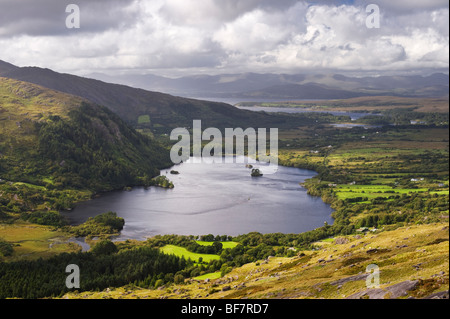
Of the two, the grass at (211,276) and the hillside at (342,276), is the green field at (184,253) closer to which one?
the grass at (211,276)

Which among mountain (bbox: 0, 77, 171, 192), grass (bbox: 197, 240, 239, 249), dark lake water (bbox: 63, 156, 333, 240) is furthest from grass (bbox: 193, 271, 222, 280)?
mountain (bbox: 0, 77, 171, 192)

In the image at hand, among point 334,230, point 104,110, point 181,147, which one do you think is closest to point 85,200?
point 334,230

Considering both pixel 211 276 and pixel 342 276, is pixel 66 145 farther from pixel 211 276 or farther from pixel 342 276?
pixel 342 276

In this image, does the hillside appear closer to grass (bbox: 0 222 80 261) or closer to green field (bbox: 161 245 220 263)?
green field (bbox: 161 245 220 263)

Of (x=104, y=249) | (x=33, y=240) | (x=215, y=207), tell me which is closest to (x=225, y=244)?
(x=104, y=249)
